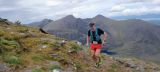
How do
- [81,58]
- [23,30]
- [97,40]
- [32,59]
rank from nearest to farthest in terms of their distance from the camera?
1. [32,59]
2. [97,40]
3. [81,58]
4. [23,30]

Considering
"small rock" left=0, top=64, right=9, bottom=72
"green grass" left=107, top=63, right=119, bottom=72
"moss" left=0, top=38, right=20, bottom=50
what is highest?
"moss" left=0, top=38, right=20, bottom=50

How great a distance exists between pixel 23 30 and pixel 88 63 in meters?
6.84

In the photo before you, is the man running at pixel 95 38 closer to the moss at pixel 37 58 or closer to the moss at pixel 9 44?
the moss at pixel 37 58

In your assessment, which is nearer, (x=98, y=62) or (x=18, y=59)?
(x=18, y=59)

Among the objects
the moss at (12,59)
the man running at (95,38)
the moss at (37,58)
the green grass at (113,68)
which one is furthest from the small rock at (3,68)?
the green grass at (113,68)

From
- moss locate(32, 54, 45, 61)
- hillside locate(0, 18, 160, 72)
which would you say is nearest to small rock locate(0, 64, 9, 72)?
hillside locate(0, 18, 160, 72)

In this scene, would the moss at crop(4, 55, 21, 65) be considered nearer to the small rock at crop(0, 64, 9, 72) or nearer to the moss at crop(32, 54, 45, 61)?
the small rock at crop(0, 64, 9, 72)

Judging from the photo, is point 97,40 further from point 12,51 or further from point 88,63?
point 12,51

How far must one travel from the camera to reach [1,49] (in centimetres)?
2391

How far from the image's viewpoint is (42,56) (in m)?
25.4

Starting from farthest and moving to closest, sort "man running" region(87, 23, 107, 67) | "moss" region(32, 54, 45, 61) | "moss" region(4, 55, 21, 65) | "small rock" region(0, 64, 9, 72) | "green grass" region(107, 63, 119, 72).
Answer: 1. "green grass" region(107, 63, 119, 72)
2. "man running" region(87, 23, 107, 67)
3. "moss" region(32, 54, 45, 61)
4. "moss" region(4, 55, 21, 65)
5. "small rock" region(0, 64, 9, 72)

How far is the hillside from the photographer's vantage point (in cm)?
2314

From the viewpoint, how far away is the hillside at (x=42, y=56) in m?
23.1

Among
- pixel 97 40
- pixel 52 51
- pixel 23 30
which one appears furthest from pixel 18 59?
pixel 23 30
